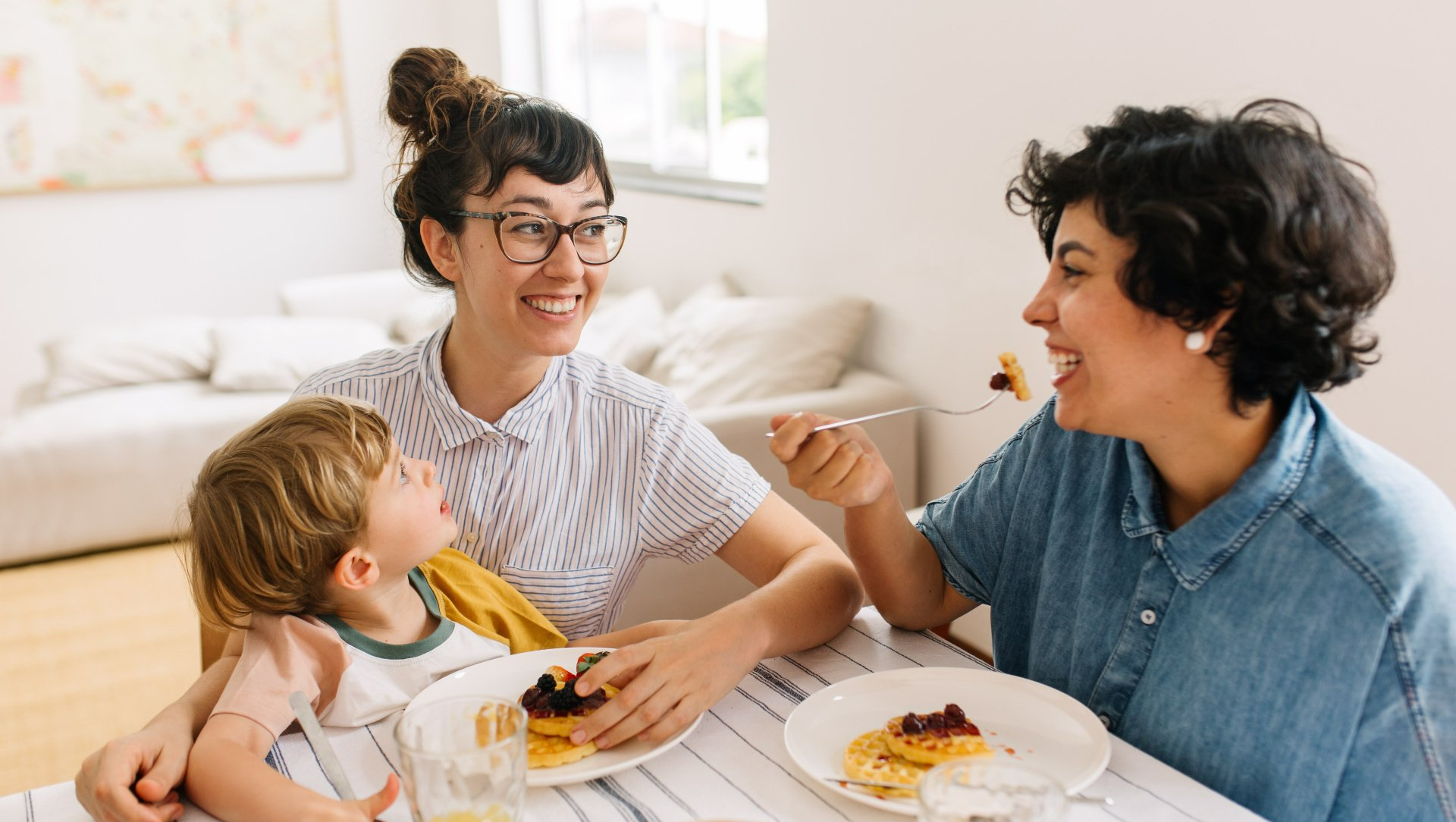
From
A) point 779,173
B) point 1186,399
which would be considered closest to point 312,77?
point 779,173

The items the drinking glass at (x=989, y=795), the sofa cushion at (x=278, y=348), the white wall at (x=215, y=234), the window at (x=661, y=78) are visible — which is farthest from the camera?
the white wall at (x=215, y=234)

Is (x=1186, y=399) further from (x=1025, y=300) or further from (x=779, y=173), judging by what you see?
(x=779, y=173)

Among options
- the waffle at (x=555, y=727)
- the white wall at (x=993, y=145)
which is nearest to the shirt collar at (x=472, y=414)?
the waffle at (x=555, y=727)

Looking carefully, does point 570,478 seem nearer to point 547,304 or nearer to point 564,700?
point 547,304

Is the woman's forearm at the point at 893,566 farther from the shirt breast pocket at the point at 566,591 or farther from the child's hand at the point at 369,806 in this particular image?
the child's hand at the point at 369,806

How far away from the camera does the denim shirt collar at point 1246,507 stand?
3.53 ft

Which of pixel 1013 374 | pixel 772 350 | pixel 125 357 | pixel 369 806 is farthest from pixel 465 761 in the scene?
pixel 125 357

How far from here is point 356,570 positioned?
121cm

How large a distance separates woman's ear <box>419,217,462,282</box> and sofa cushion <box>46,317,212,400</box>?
125 inches

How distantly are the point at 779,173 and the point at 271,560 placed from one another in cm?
265

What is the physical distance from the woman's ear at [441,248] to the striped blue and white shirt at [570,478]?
12 cm

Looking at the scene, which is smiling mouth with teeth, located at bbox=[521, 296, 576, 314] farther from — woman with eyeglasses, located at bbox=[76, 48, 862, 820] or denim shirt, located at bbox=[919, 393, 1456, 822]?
denim shirt, located at bbox=[919, 393, 1456, 822]

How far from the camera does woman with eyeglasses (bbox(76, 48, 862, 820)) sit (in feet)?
5.07

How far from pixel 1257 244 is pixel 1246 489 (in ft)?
0.73
